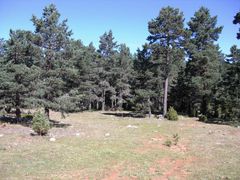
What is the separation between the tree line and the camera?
2569cm

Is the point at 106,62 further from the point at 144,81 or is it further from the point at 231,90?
the point at 231,90

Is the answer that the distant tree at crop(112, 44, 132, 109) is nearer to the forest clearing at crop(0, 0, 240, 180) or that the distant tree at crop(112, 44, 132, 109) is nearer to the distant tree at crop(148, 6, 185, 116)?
the forest clearing at crop(0, 0, 240, 180)

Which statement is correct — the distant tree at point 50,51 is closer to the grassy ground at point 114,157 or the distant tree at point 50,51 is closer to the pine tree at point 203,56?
the grassy ground at point 114,157

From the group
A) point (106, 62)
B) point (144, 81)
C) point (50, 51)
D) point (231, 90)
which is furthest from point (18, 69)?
point (106, 62)

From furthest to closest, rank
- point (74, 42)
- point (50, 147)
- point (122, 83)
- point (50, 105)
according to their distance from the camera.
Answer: point (122, 83) → point (74, 42) → point (50, 105) → point (50, 147)

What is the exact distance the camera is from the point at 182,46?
4028 cm

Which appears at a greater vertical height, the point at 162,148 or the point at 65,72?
the point at 65,72

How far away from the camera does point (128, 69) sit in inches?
2254

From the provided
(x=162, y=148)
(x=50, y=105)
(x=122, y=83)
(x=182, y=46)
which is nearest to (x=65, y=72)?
(x=50, y=105)

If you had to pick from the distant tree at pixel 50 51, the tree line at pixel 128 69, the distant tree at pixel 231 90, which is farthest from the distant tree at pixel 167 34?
the distant tree at pixel 50 51

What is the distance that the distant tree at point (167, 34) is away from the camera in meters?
38.7

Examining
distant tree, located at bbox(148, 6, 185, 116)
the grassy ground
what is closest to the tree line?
distant tree, located at bbox(148, 6, 185, 116)

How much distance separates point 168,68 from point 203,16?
35.5 feet

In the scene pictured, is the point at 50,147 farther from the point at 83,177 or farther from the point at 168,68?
the point at 168,68
